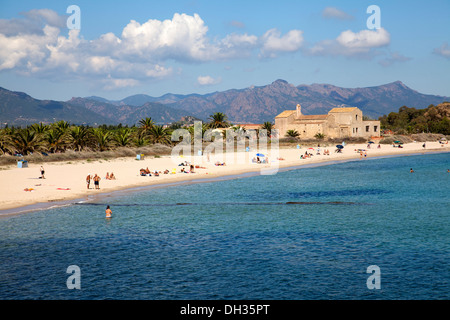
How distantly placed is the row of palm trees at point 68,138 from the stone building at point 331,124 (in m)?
45.0

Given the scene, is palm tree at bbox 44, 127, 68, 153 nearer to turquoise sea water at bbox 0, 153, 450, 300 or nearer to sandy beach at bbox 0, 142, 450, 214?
sandy beach at bbox 0, 142, 450, 214

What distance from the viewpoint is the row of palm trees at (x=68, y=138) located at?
196 ft

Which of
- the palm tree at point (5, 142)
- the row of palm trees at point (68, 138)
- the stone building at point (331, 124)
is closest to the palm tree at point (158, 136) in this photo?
the row of palm trees at point (68, 138)

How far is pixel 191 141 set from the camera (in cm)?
9112

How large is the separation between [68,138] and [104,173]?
62.9 feet

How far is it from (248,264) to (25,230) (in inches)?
543

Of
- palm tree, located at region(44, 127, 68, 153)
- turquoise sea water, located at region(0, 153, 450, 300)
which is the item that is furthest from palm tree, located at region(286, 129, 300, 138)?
turquoise sea water, located at region(0, 153, 450, 300)

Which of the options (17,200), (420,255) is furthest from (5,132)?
(420,255)

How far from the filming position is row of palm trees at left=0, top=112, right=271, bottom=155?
59.8 metres

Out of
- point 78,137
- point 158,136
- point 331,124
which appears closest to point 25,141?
point 78,137

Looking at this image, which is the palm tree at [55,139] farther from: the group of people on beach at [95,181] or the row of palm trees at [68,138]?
the group of people on beach at [95,181]

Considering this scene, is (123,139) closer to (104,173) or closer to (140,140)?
(140,140)

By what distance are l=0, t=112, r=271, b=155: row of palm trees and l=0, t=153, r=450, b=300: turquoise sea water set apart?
2607 cm

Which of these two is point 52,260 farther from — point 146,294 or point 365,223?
point 365,223
